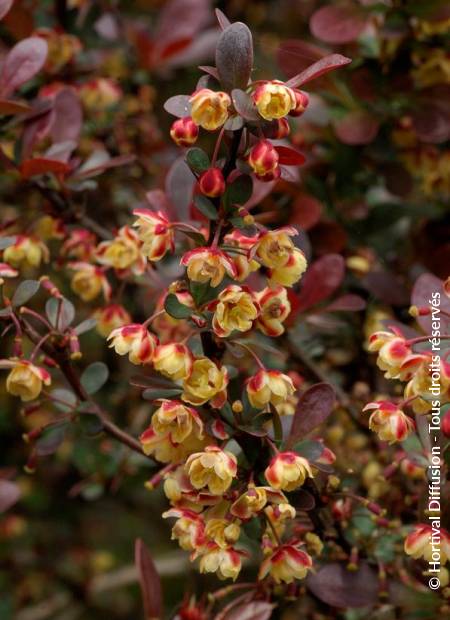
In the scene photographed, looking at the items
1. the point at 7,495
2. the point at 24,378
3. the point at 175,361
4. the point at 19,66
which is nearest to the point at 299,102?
the point at 175,361

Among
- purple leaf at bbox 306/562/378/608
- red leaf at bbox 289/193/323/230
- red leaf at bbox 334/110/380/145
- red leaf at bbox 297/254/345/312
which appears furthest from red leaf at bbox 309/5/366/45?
purple leaf at bbox 306/562/378/608

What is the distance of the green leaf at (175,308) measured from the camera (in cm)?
89

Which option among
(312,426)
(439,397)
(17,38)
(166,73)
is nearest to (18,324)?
(312,426)

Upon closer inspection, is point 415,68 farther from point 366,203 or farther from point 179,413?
point 179,413

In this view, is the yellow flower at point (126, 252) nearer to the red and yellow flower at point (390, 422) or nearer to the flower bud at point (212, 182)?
the flower bud at point (212, 182)

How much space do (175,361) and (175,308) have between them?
60 mm

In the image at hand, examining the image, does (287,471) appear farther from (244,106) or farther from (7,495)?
(7,495)

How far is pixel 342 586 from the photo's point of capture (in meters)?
1.05

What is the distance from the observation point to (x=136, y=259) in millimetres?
1135

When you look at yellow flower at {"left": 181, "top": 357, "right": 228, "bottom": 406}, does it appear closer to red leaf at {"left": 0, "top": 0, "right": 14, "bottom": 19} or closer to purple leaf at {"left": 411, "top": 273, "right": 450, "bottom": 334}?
purple leaf at {"left": 411, "top": 273, "right": 450, "bottom": 334}

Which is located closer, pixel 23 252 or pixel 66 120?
pixel 23 252

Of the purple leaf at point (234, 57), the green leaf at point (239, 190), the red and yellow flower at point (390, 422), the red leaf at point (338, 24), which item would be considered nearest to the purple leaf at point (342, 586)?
the red and yellow flower at point (390, 422)

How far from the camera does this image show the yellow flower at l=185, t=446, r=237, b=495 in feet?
2.79

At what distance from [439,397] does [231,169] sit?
1.00 feet
